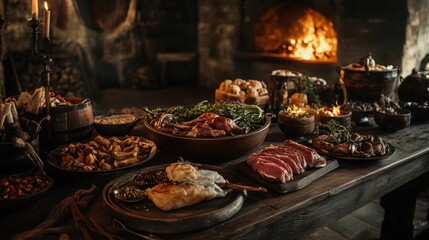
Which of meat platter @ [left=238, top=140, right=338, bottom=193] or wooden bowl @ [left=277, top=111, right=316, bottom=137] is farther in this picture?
wooden bowl @ [left=277, top=111, right=316, bottom=137]

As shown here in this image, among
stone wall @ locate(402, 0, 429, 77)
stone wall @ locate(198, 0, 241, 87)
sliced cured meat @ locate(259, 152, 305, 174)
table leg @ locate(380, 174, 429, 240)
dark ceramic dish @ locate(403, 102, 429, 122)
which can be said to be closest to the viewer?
sliced cured meat @ locate(259, 152, 305, 174)

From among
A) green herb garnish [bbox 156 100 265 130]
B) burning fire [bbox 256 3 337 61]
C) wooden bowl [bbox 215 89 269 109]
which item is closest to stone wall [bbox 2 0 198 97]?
burning fire [bbox 256 3 337 61]

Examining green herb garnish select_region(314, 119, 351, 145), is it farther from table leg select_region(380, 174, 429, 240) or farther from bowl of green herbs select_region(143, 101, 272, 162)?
table leg select_region(380, 174, 429, 240)

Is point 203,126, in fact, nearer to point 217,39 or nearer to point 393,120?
point 393,120

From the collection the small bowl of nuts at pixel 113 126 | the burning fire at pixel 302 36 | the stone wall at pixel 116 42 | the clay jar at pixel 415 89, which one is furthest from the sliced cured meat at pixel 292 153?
the stone wall at pixel 116 42

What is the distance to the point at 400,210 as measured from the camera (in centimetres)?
361

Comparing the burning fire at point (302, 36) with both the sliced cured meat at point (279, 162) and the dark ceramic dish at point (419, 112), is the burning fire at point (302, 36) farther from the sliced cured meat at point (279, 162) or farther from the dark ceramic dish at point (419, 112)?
the sliced cured meat at point (279, 162)

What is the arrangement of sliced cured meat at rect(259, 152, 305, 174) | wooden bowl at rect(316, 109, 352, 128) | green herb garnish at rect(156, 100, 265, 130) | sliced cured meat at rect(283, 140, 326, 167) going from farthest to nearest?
1. wooden bowl at rect(316, 109, 352, 128)
2. green herb garnish at rect(156, 100, 265, 130)
3. sliced cured meat at rect(283, 140, 326, 167)
4. sliced cured meat at rect(259, 152, 305, 174)

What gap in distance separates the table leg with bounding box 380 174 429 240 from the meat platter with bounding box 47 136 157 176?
2409 mm

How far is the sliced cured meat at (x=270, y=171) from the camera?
2.02 m

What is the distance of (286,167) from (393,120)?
1.42 metres

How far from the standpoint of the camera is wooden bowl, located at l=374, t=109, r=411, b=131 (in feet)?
10.0

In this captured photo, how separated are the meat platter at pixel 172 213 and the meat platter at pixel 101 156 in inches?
11.2

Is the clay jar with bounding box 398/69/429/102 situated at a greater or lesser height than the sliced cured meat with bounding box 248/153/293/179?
greater
